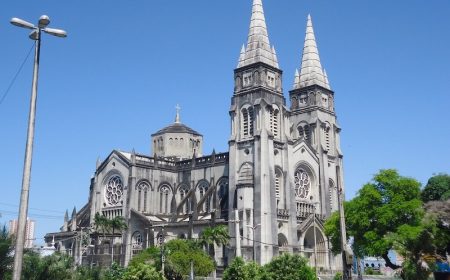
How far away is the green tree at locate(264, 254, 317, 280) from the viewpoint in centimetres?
3572

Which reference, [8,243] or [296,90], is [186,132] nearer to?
[296,90]

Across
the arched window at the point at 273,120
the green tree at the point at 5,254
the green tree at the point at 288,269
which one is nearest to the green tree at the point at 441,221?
the green tree at the point at 288,269

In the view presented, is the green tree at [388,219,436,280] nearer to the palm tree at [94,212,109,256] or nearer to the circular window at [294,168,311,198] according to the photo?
the circular window at [294,168,311,198]

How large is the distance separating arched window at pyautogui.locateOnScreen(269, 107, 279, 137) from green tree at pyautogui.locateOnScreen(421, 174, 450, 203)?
1727 centimetres

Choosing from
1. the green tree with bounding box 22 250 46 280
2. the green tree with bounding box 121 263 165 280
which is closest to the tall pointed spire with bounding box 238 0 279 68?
the green tree with bounding box 121 263 165 280

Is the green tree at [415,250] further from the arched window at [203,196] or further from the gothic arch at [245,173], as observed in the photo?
the arched window at [203,196]

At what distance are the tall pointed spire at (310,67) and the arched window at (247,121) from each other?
46.5 ft

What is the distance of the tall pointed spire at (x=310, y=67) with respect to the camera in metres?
70.2

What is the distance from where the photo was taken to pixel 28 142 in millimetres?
14203

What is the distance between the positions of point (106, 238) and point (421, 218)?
1519 inches

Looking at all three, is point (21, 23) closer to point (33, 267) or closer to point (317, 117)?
point (33, 267)

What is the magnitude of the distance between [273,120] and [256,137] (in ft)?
14.1

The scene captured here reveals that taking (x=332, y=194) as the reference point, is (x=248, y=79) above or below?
above

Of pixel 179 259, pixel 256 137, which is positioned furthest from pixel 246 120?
pixel 179 259
